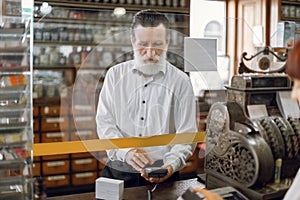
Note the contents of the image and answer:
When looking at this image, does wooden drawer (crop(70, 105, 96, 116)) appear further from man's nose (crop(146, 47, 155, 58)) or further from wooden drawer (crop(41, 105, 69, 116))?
wooden drawer (crop(41, 105, 69, 116))

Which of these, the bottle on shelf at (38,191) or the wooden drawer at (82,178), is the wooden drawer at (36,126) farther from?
the bottle on shelf at (38,191)

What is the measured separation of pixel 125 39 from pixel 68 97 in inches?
35.9

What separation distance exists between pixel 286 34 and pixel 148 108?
2.16 metres

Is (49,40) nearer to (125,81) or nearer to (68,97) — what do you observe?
(68,97)

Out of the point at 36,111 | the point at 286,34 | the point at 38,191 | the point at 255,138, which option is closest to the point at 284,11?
the point at 286,34

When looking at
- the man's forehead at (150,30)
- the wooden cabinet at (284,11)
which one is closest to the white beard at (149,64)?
the man's forehead at (150,30)

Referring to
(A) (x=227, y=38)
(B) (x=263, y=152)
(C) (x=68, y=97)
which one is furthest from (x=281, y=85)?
(A) (x=227, y=38)

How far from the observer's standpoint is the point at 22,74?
5.20ft

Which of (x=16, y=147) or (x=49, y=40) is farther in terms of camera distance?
(x=49, y=40)

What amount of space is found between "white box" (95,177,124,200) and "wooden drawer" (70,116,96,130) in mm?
680

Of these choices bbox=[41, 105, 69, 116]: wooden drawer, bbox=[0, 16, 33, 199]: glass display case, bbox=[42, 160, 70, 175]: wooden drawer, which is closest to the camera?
bbox=[0, 16, 33, 199]: glass display case

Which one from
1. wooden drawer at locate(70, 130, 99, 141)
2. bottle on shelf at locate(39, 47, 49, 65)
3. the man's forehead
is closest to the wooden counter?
wooden drawer at locate(70, 130, 99, 141)

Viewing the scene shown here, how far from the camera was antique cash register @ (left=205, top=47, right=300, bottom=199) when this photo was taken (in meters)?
1.73

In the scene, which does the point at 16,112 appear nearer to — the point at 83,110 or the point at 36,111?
the point at 83,110
